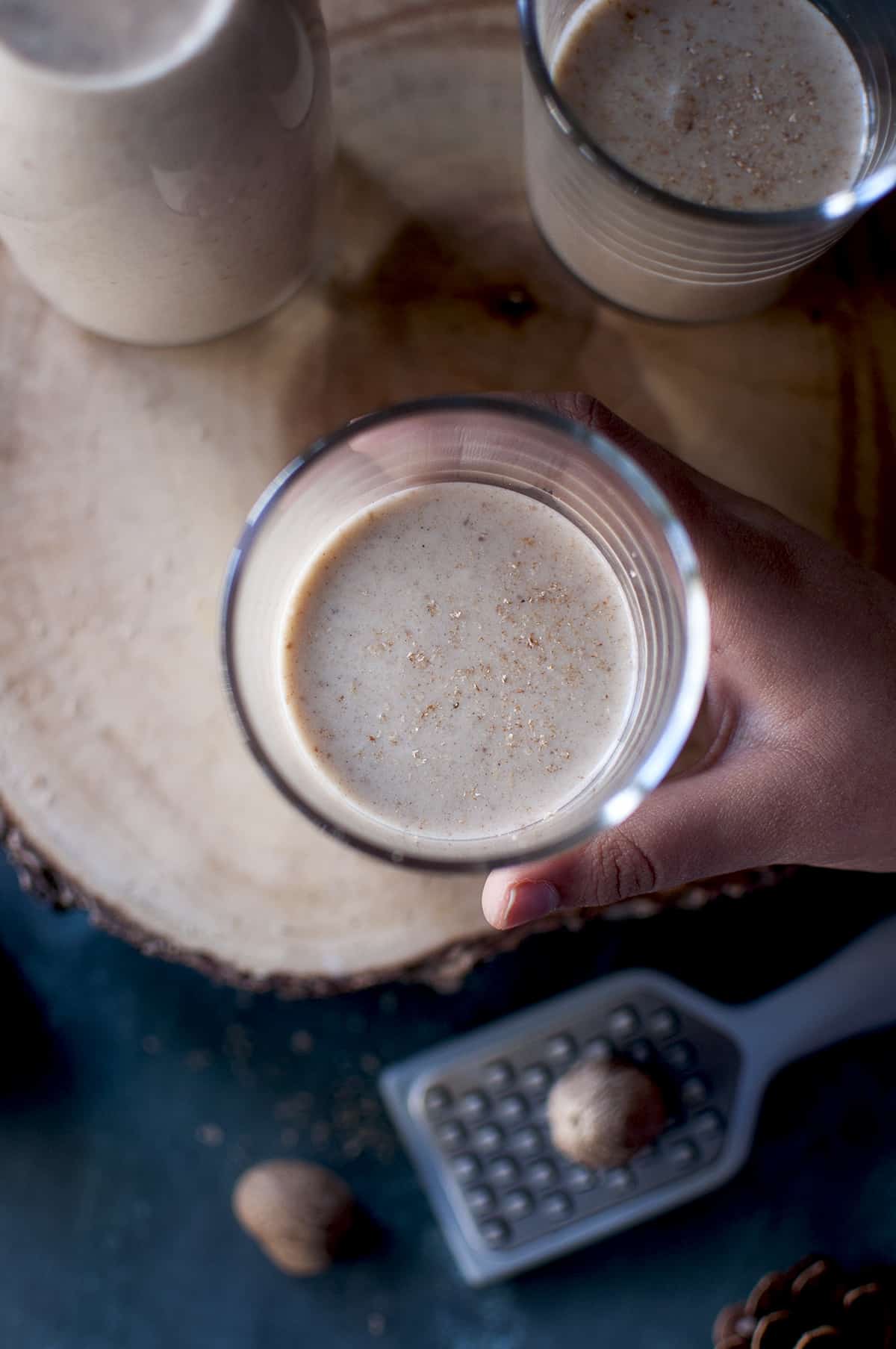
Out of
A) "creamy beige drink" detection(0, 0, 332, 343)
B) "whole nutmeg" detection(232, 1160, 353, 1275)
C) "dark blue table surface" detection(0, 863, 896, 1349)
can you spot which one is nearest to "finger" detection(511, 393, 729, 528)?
"creamy beige drink" detection(0, 0, 332, 343)

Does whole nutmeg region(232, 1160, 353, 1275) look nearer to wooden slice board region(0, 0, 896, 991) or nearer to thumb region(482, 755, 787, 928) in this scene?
wooden slice board region(0, 0, 896, 991)

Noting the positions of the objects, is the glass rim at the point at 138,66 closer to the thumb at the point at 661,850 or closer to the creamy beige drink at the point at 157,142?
the creamy beige drink at the point at 157,142

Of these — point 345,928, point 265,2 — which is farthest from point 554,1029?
point 265,2

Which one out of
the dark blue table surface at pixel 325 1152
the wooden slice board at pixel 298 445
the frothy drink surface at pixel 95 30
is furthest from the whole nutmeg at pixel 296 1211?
the frothy drink surface at pixel 95 30

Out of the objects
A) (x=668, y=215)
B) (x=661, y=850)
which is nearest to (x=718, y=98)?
(x=668, y=215)

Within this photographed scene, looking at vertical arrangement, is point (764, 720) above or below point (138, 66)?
below

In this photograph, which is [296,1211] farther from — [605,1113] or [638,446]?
[638,446]
